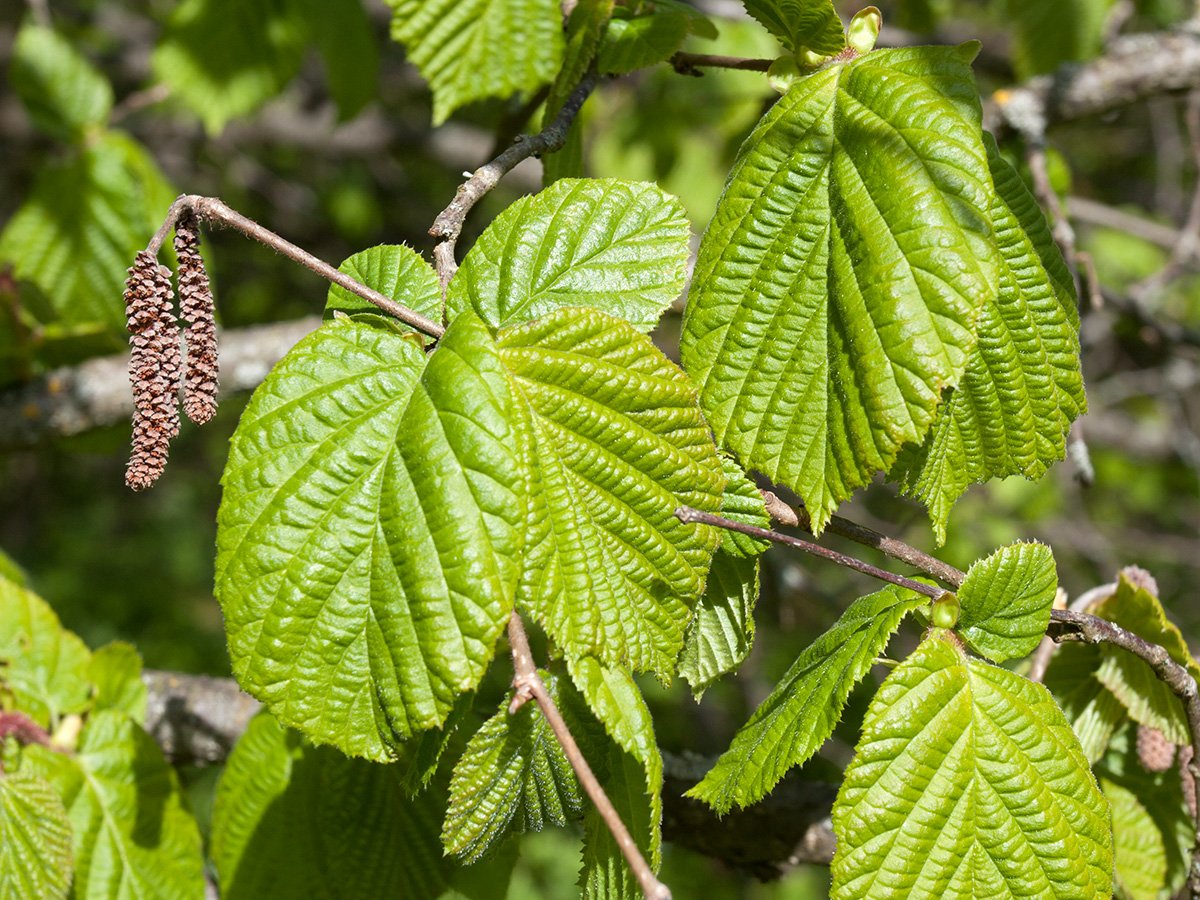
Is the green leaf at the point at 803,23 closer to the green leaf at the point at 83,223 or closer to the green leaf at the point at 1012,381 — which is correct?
the green leaf at the point at 1012,381

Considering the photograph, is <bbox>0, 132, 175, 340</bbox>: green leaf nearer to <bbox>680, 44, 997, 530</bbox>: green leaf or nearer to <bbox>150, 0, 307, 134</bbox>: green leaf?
<bbox>150, 0, 307, 134</bbox>: green leaf

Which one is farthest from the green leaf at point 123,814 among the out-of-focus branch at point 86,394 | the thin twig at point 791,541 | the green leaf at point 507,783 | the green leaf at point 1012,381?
the green leaf at point 1012,381

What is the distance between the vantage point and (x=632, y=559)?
943 millimetres

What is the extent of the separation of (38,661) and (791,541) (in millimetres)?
1233

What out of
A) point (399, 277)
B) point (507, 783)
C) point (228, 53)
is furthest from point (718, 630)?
point (228, 53)

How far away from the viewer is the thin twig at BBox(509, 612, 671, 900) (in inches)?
28.8

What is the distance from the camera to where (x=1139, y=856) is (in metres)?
1.37

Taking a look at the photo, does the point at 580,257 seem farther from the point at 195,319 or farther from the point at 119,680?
the point at 119,680

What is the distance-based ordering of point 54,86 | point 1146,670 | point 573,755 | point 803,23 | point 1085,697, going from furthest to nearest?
1. point 54,86
2. point 1085,697
3. point 1146,670
4. point 803,23
5. point 573,755

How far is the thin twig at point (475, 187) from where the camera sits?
39.2 inches

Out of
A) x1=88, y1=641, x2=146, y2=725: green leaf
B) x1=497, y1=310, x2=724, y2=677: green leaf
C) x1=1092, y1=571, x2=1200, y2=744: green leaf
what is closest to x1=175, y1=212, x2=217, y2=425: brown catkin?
x1=497, y1=310, x2=724, y2=677: green leaf

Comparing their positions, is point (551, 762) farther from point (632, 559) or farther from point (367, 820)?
point (367, 820)

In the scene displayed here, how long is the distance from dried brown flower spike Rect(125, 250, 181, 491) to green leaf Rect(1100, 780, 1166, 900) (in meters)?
1.27

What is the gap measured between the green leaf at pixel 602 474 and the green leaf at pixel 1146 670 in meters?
0.63
